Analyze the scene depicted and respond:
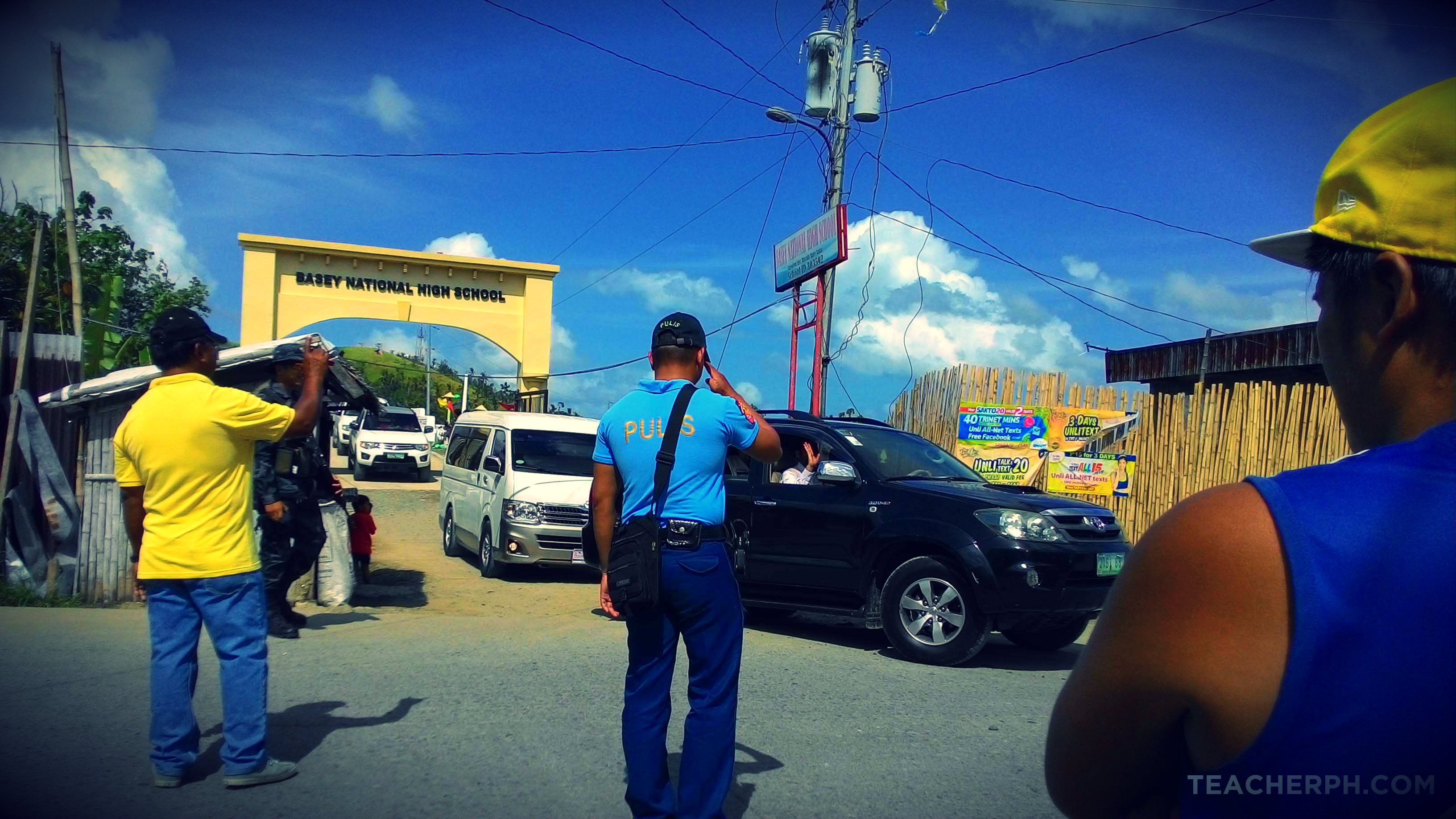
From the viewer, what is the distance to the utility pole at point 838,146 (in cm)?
1523

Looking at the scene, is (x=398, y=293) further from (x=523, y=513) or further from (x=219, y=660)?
(x=219, y=660)

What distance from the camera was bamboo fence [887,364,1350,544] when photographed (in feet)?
37.9

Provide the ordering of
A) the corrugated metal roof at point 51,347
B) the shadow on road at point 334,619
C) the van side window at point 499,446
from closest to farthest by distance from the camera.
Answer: the shadow on road at point 334,619 → the corrugated metal roof at point 51,347 → the van side window at point 499,446

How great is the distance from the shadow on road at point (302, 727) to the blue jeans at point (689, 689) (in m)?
2.05

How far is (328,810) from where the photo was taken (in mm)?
4039

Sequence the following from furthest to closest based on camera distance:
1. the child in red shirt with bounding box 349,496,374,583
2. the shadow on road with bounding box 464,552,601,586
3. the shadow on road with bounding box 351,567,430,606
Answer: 1. the shadow on road with bounding box 464,552,601,586
2. the child in red shirt with bounding box 349,496,374,583
3. the shadow on road with bounding box 351,567,430,606

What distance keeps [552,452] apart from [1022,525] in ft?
22.4

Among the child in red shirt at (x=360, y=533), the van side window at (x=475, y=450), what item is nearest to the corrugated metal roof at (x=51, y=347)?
the child in red shirt at (x=360, y=533)

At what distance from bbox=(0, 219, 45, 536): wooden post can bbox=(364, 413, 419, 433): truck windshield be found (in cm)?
1968

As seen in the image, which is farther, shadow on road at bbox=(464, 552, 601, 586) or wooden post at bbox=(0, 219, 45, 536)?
shadow on road at bbox=(464, 552, 601, 586)

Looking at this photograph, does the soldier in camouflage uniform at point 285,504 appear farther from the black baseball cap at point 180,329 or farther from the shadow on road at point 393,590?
the black baseball cap at point 180,329

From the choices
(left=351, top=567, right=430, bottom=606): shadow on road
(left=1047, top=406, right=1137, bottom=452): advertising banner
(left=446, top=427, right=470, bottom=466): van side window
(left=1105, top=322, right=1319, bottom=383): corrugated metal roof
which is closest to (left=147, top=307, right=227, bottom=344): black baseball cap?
(left=351, top=567, right=430, bottom=606): shadow on road

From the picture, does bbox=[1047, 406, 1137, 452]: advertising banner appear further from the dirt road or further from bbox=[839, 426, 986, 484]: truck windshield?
the dirt road

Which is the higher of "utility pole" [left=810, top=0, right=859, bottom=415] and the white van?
"utility pole" [left=810, top=0, right=859, bottom=415]
